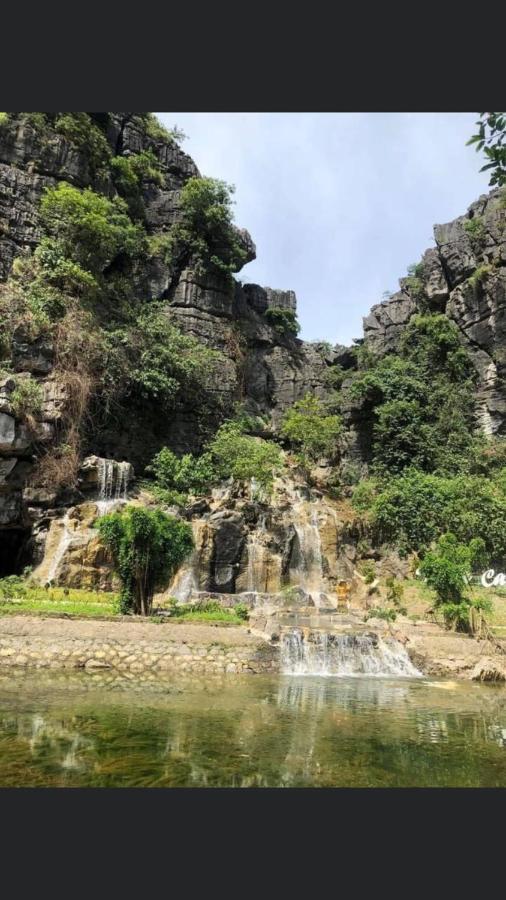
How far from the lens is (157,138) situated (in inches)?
1446

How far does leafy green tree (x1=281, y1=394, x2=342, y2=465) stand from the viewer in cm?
3309

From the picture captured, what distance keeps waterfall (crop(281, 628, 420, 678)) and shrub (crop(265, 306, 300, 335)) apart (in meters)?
28.6

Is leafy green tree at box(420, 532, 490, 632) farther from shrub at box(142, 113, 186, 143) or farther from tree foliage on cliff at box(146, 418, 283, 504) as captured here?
shrub at box(142, 113, 186, 143)

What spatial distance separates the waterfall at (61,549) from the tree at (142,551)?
4.53 metres

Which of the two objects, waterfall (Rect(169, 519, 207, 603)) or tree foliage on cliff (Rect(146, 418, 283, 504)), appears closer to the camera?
waterfall (Rect(169, 519, 207, 603))

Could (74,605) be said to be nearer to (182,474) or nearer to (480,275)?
(182,474)

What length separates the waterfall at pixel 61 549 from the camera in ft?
66.0

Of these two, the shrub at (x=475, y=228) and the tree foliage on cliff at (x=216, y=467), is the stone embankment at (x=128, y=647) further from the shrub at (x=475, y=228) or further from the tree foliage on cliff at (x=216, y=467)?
the shrub at (x=475, y=228)

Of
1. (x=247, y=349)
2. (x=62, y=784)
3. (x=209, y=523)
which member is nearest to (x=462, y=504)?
(x=209, y=523)

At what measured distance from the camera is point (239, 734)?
7.63m

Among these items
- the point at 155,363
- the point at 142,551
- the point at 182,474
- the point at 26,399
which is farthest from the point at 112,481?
the point at 142,551

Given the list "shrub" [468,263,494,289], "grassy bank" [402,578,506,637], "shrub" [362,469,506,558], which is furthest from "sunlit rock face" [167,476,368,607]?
"shrub" [468,263,494,289]

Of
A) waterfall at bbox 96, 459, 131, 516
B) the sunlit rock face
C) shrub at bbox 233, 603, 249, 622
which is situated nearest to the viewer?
shrub at bbox 233, 603, 249, 622

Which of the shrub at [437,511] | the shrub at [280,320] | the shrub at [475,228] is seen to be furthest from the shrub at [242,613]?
the shrub at [475,228]
